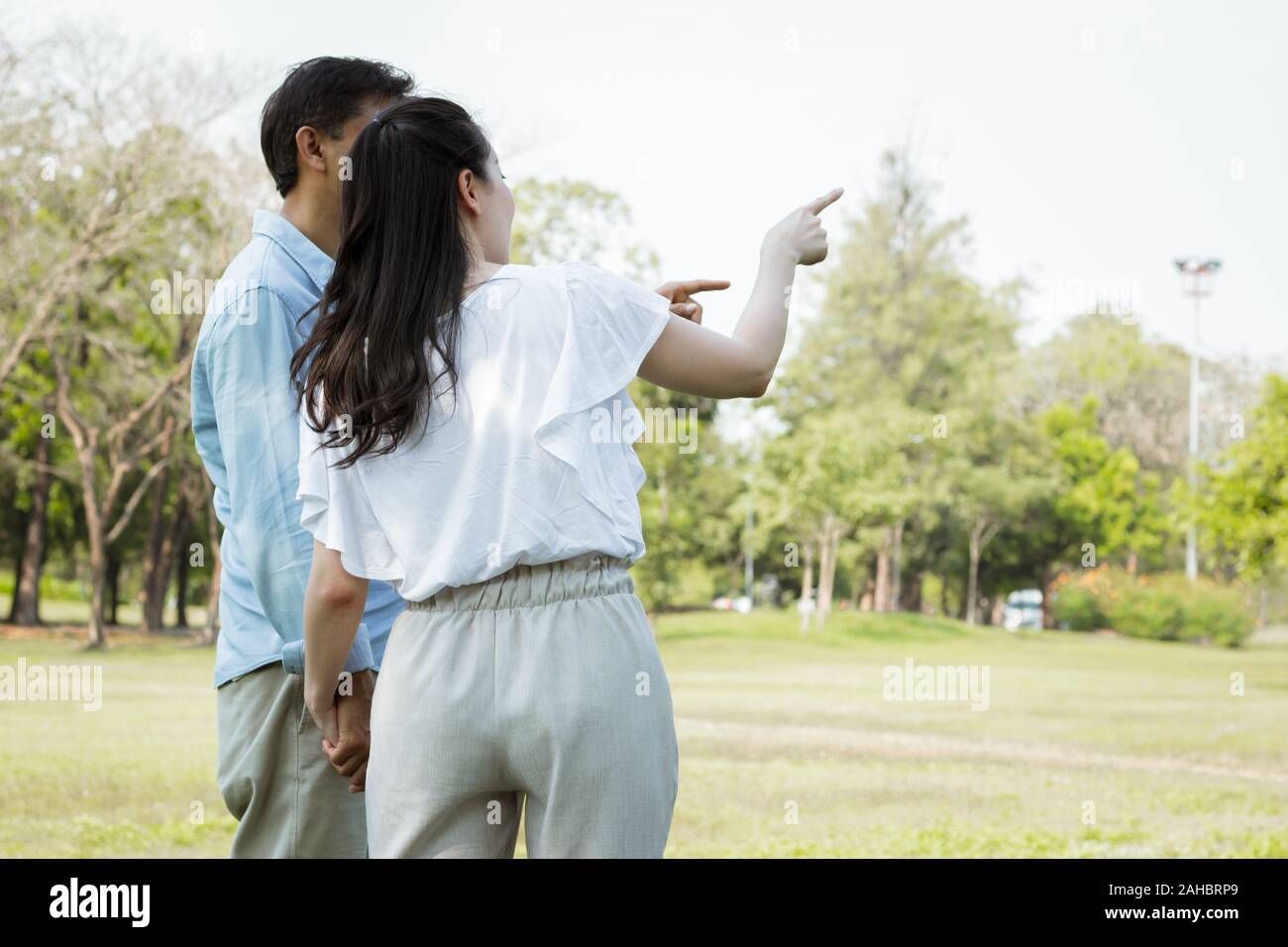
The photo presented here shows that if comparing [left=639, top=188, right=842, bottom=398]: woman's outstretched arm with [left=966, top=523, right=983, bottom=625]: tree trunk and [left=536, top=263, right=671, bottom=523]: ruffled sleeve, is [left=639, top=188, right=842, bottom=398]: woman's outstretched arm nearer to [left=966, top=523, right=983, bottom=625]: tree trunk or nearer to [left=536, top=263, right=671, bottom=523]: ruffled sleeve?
[left=536, top=263, right=671, bottom=523]: ruffled sleeve

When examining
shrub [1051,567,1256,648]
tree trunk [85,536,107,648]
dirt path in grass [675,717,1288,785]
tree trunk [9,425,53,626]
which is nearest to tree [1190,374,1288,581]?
dirt path in grass [675,717,1288,785]

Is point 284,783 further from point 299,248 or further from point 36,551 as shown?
point 36,551

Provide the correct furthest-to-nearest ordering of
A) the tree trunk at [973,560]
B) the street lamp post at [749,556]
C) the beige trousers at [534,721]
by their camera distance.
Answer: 1. the tree trunk at [973,560]
2. the street lamp post at [749,556]
3. the beige trousers at [534,721]

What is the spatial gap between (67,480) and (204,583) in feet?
46.7

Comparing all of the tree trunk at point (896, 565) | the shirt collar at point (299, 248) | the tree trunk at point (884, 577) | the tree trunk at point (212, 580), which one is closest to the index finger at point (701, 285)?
the shirt collar at point (299, 248)

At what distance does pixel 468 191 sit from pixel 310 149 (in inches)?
22.9

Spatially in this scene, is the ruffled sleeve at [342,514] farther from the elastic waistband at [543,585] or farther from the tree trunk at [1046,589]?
the tree trunk at [1046,589]

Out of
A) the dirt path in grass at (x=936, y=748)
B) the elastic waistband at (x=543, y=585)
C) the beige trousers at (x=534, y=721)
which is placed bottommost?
the dirt path in grass at (x=936, y=748)

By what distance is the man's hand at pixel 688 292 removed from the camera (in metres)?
2.07

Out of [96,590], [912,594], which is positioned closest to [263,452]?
[96,590]

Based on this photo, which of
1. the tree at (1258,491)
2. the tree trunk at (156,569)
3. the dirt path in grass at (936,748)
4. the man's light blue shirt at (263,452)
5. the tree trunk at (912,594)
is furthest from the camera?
the tree trunk at (912,594)

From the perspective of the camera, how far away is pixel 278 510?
82.1 inches
